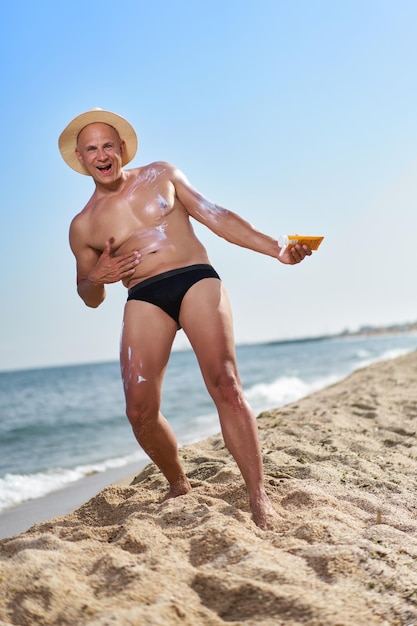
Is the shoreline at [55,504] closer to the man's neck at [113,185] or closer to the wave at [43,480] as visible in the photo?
the wave at [43,480]

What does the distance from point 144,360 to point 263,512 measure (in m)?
1.01

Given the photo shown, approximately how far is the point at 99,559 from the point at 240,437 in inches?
38.4

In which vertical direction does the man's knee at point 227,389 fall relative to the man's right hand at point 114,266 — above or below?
below

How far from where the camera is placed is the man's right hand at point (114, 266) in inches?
138

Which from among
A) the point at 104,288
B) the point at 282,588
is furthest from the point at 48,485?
the point at 282,588

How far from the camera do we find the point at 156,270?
3525 mm

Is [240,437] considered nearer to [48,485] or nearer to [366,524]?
[366,524]

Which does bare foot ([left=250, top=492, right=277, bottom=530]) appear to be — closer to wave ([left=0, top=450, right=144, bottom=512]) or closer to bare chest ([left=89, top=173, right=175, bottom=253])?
bare chest ([left=89, top=173, right=175, bottom=253])

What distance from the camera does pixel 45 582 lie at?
7.68 feet

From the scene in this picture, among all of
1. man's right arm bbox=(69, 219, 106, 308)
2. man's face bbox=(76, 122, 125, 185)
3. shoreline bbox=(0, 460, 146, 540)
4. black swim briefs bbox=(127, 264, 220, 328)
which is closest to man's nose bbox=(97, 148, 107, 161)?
man's face bbox=(76, 122, 125, 185)

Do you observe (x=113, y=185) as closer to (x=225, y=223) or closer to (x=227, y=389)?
(x=225, y=223)

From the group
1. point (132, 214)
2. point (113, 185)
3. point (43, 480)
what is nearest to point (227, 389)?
point (132, 214)

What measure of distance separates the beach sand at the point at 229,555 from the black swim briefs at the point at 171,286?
1072mm

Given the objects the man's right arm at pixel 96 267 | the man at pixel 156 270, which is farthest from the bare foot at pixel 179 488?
the man's right arm at pixel 96 267
